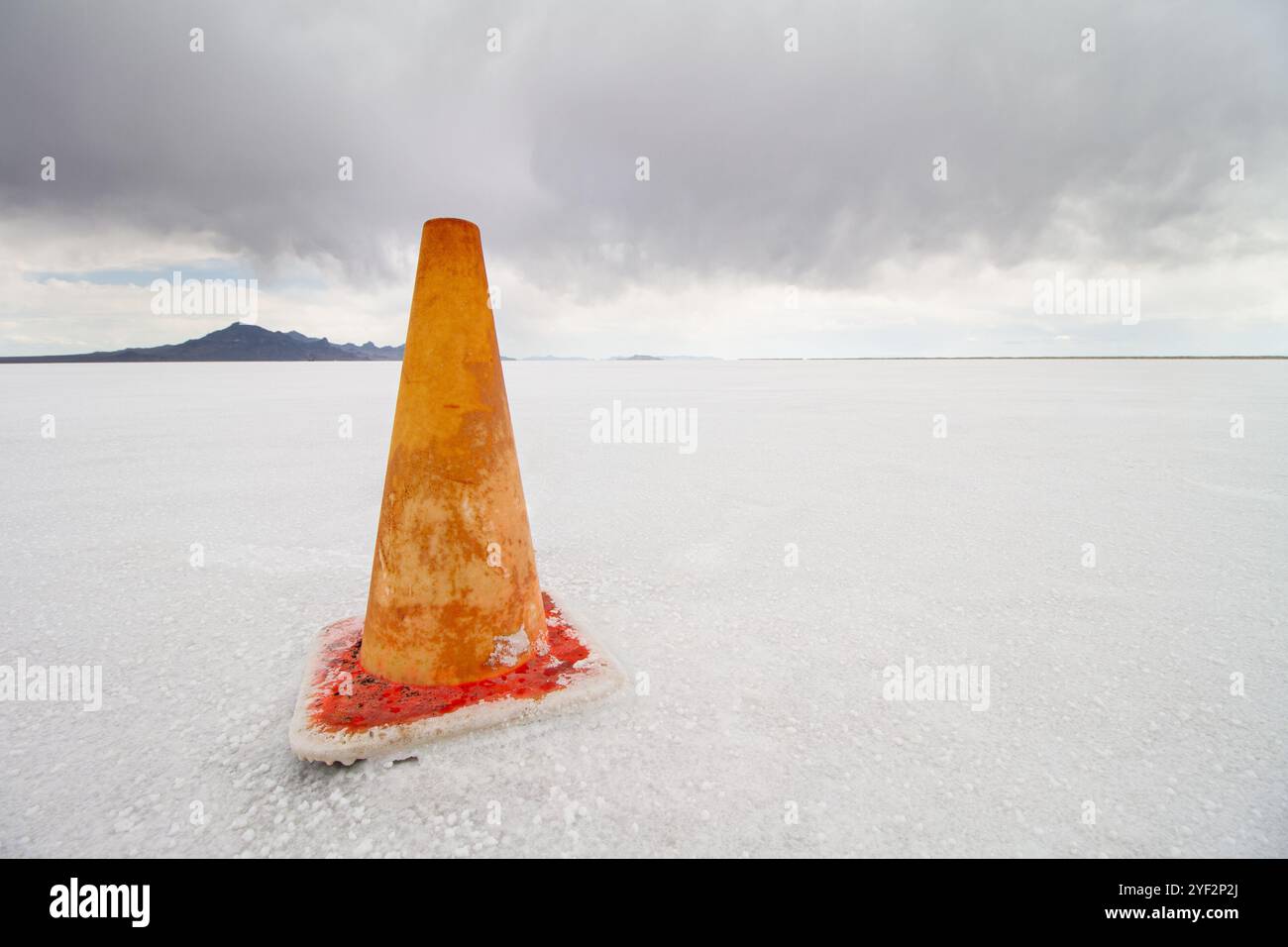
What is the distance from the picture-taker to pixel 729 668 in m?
2.79

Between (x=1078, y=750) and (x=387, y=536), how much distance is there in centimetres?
273

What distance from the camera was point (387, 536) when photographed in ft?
8.48

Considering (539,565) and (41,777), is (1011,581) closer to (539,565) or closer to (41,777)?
(539,565)

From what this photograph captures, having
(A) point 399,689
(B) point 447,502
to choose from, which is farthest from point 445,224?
(A) point 399,689

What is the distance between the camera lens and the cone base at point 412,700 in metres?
2.13

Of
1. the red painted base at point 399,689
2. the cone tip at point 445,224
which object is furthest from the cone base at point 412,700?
the cone tip at point 445,224

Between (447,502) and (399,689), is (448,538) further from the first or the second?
(399,689)

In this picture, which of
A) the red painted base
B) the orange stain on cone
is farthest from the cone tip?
the red painted base

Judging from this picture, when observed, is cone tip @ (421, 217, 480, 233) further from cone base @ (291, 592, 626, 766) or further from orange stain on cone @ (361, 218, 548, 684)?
cone base @ (291, 592, 626, 766)

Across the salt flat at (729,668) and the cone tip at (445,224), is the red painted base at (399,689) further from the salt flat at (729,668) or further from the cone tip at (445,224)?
the cone tip at (445,224)

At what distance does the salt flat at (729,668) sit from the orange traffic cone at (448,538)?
1.04 ft

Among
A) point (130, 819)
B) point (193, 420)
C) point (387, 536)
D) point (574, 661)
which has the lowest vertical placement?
point (130, 819)

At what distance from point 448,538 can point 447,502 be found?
0.48 feet
